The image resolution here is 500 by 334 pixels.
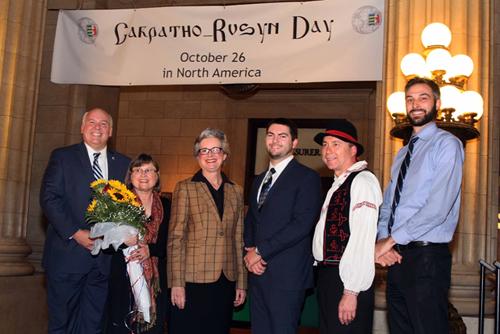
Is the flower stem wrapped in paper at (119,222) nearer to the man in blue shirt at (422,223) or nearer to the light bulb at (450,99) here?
the man in blue shirt at (422,223)

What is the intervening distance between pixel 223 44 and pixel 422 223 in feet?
12.0

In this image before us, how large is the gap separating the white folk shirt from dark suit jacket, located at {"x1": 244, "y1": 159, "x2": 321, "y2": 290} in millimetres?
453

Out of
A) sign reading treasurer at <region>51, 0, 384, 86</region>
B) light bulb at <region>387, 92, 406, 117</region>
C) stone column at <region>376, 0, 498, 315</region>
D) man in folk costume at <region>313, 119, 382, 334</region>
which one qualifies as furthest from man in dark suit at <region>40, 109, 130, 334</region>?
stone column at <region>376, 0, 498, 315</region>

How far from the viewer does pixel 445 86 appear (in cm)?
454

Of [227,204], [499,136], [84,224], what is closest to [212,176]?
[227,204]

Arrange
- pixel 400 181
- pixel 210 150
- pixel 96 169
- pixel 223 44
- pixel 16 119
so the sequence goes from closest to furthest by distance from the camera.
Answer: pixel 400 181 → pixel 210 150 → pixel 96 169 → pixel 16 119 → pixel 223 44

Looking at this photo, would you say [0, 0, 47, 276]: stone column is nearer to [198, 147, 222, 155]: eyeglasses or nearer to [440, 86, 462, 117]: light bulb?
[198, 147, 222, 155]: eyeglasses

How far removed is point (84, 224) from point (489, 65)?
4.06m

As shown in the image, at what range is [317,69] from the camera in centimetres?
560

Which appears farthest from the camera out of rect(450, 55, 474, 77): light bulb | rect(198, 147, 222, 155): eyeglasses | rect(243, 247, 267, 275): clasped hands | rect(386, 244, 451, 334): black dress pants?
rect(450, 55, 474, 77): light bulb

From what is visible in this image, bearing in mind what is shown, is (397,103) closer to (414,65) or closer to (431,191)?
(414,65)

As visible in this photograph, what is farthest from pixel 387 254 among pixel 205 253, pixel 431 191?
pixel 205 253

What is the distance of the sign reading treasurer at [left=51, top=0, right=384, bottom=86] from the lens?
17.9ft

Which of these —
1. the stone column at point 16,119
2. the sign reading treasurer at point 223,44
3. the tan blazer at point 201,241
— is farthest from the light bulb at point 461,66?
the stone column at point 16,119
